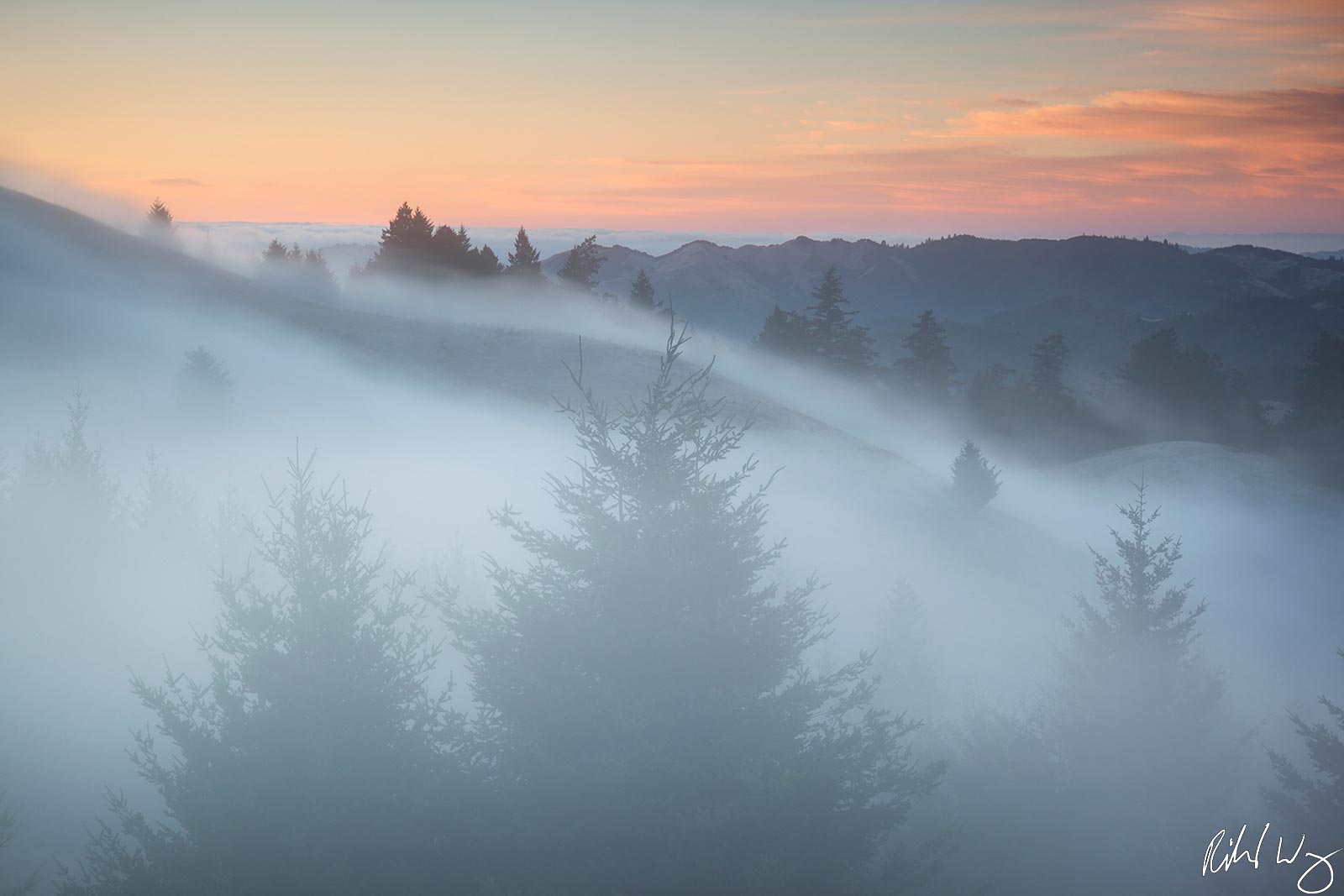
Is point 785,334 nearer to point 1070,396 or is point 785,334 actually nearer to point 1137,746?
point 1070,396

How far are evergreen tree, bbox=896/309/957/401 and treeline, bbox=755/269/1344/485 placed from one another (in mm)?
91

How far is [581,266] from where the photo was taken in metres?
90.2

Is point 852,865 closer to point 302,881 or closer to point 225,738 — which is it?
point 302,881

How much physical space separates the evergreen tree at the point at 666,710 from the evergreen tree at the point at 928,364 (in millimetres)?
83351

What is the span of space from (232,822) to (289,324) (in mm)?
56466

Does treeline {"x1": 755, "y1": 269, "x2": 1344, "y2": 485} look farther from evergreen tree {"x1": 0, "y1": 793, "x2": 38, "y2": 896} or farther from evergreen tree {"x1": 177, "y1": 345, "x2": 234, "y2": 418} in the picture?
evergreen tree {"x1": 0, "y1": 793, "x2": 38, "y2": 896}

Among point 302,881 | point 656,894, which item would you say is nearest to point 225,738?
point 302,881

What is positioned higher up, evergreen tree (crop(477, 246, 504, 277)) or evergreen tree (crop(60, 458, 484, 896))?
evergreen tree (crop(477, 246, 504, 277))

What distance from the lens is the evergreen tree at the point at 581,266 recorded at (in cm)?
8894

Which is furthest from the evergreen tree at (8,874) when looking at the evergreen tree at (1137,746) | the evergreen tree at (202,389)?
the evergreen tree at (202,389)

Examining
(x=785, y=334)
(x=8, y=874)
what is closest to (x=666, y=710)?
(x=8, y=874)

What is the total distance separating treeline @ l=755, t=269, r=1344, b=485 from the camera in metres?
82.2
